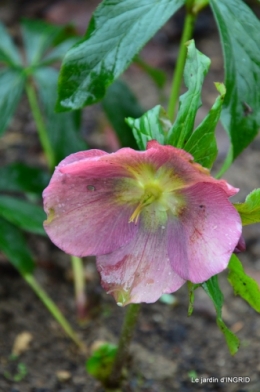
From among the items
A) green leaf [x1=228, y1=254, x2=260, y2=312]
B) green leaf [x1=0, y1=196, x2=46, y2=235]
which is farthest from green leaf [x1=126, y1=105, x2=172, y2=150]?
green leaf [x1=0, y1=196, x2=46, y2=235]

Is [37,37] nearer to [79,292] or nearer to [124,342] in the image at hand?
[79,292]

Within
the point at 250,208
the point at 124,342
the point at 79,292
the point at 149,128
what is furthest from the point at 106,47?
the point at 79,292

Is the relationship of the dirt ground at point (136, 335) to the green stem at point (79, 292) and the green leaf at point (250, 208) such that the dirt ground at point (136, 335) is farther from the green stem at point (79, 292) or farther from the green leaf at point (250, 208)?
the green leaf at point (250, 208)

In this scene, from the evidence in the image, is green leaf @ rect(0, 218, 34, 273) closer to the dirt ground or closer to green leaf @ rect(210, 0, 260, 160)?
the dirt ground

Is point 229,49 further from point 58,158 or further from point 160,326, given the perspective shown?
point 160,326

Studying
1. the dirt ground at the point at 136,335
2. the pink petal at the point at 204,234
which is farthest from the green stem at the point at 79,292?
the pink petal at the point at 204,234

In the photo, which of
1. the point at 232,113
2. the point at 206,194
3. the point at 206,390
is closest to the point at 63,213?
the point at 206,194
